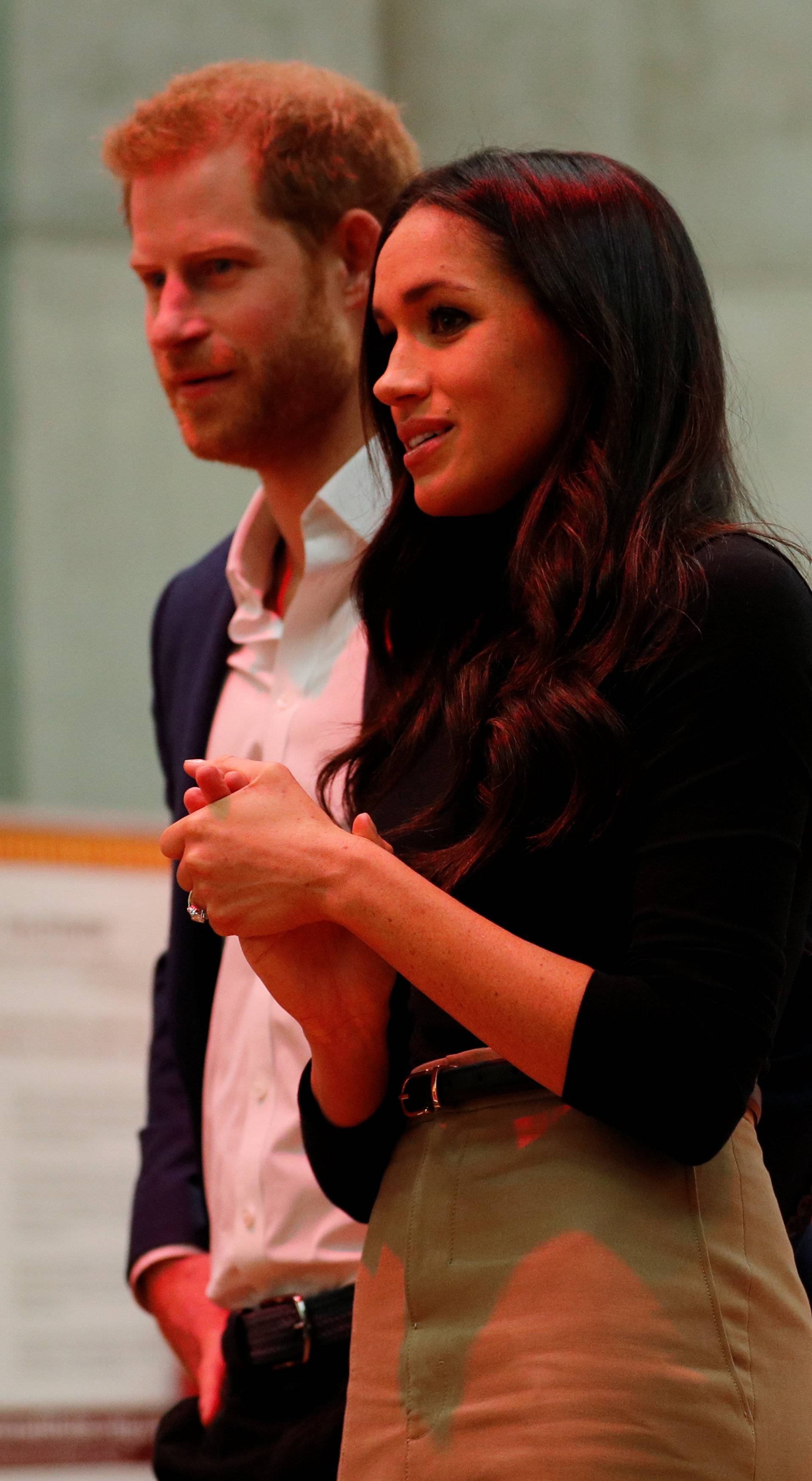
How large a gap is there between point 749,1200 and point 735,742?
1.23 ft

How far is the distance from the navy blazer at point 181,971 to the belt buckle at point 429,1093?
0.84 m

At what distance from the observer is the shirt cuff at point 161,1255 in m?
2.33

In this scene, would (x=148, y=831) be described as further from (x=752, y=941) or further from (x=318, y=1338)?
(x=752, y=941)

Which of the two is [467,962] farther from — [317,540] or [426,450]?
[317,540]

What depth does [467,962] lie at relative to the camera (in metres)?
1.39

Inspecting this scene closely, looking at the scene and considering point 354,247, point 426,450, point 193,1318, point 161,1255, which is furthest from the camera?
point 354,247

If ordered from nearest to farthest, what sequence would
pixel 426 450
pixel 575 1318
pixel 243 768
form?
pixel 575 1318
pixel 243 768
pixel 426 450

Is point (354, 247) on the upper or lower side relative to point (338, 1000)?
upper

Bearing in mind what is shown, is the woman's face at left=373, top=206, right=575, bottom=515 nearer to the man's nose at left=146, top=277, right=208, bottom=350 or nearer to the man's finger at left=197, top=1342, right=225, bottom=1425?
the man's nose at left=146, top=277, right=208, bottom=350

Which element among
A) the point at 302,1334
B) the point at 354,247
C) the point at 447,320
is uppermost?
the point at 354,247

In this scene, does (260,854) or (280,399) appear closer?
(260,854)

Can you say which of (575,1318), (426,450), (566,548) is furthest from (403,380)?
(575,1318)

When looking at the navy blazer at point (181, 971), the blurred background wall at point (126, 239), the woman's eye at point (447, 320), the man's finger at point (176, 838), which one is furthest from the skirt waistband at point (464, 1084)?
the blurred background wall at point (126, 239)

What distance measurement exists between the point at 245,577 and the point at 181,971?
59 centimetres
